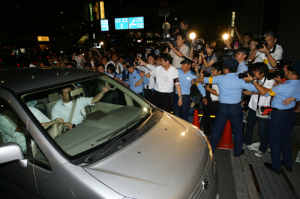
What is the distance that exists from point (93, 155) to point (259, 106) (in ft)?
10.6

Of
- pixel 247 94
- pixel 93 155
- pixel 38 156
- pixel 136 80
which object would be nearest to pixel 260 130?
pixel 247 94

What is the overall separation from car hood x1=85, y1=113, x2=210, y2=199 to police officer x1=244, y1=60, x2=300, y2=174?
1.64 m

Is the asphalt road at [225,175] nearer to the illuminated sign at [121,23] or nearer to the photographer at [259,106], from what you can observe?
the photographer at [259,106]

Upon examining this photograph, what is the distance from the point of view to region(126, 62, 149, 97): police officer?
5.39 meters

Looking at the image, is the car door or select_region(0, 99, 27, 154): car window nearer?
the car door

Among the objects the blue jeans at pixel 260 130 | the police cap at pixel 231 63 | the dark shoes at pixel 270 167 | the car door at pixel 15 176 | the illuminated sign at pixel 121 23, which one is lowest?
the dark shoes at pixel 270 167

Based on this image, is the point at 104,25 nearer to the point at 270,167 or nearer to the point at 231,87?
the point at 231,87

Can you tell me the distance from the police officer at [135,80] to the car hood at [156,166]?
10.9 ft

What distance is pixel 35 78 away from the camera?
206cm

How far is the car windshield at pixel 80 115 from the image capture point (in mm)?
1933

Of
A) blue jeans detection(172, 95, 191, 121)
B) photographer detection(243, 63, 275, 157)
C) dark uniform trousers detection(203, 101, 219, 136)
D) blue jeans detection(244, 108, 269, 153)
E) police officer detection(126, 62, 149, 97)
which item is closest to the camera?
photographer detection(243, 63, 275, 157)

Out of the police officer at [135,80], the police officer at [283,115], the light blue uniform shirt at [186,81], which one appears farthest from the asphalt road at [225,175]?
the police officer at [135,80]

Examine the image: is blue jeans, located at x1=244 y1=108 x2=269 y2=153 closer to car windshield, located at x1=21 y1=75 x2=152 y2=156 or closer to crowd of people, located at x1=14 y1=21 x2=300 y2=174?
crowd of people, located at x1=14 y1=21 x2=300 y2=174

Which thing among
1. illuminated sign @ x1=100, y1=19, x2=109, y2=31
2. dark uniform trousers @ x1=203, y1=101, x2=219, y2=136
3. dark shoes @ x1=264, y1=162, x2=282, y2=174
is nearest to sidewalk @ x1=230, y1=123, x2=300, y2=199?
dark shoes @ x1=264, y1=162, x2=282, y2=174
